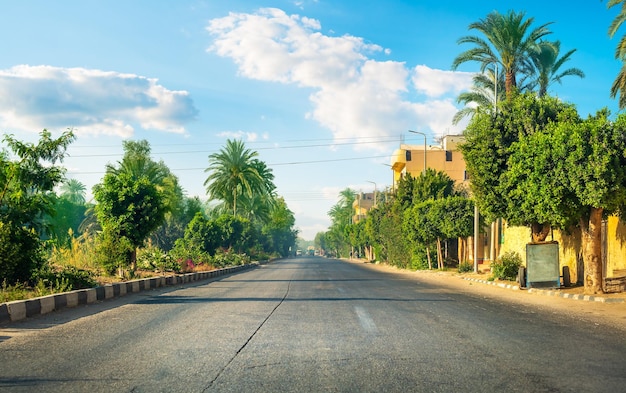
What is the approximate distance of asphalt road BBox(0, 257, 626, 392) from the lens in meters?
5.08

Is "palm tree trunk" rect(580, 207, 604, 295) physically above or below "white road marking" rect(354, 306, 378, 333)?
above

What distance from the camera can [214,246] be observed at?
45.0 metres

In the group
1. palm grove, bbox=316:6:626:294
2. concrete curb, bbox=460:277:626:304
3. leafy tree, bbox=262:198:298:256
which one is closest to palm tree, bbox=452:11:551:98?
palm grove, bbox=316:6:626:294

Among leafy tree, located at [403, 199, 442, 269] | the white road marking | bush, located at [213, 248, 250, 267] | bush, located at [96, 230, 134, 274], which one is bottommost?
bush, located at [213, 248, 250, 267]

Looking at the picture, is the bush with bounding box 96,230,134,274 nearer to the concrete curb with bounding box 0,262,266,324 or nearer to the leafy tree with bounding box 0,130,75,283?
the concrete curb with bounding box 0,262,266,324

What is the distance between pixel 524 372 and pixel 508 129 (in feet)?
50.9

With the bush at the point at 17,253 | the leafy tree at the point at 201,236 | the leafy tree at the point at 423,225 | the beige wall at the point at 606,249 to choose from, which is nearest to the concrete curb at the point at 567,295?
the beige wall at the point at 606,249

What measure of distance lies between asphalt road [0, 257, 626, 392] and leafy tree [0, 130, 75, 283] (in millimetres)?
2710

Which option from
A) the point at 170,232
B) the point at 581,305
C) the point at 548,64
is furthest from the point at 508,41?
the point at 170,232

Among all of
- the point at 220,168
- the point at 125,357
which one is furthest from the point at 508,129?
the point at 220,168

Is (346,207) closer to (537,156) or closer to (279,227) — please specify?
(279,227)

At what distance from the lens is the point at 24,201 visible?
13328 millimetres

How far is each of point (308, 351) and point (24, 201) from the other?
9.82 m

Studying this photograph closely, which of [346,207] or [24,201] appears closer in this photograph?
[24,201]
